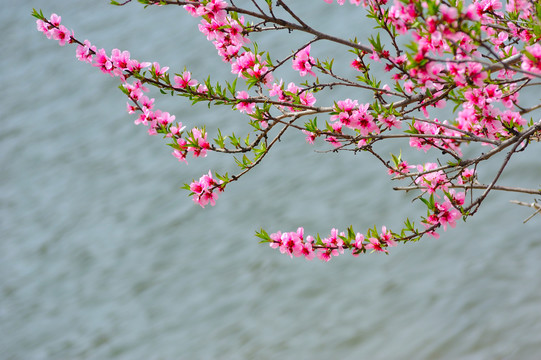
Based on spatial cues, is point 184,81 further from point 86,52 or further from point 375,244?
Answer: point 375,244

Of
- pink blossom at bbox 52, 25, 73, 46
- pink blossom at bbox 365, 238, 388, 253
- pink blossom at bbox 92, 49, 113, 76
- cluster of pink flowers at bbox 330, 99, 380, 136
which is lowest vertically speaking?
pink blossom at bbox 365, 238, 388, 253

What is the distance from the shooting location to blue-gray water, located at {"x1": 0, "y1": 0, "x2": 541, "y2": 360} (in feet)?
15.9

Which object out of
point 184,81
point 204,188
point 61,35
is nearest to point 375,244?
point 204,188

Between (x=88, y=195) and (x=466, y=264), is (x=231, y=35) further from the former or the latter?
(x=88, y=195)

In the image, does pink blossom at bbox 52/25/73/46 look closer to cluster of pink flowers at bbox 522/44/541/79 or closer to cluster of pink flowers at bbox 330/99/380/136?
cluster of pink flowers at bbox 330/99/380/136

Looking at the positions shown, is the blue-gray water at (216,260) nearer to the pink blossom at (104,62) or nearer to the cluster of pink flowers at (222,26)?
the cluster of pink flowers at (222,26)

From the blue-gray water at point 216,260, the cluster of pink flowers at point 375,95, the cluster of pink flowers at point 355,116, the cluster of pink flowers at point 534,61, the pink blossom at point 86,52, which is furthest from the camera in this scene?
the blue-gray water at point 216,260

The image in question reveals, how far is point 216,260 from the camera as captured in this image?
6.23m

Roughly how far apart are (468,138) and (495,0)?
503 mm

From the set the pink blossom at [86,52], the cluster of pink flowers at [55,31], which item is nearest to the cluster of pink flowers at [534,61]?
the pink blossom at [86,52]

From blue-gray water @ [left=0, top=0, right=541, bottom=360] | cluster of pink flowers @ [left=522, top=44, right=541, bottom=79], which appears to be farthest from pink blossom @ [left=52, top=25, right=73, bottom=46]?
blue-gray water @ [left=0, top=0, right=541, bottom=360]

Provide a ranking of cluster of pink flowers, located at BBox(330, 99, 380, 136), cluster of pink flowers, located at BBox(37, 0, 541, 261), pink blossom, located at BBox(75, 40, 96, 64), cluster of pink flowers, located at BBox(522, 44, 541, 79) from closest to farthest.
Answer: cluster of pink flowers, located at BBox(522, 44, 541, 79) < cluster of pink flowers, located at BBox(37, 0, 541, 261) < cluster of pink flowers, located at BBox(330, 99, 380, 136) < pink blossom, located at BBox(75, 40, 96, 64)

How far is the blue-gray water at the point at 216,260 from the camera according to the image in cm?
486

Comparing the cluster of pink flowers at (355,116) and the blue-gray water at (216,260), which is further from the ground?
the blue-gray water at (216,260)
